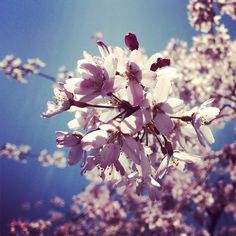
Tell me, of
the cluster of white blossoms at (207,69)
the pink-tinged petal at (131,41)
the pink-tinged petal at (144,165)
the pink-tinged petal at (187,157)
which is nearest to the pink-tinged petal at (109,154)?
the pink-tinged petal at (144,165)

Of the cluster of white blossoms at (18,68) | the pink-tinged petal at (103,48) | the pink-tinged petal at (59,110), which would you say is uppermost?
the cluster of white blossoms at (18,68)

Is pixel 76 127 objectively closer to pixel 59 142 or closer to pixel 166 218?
pixel 59 142

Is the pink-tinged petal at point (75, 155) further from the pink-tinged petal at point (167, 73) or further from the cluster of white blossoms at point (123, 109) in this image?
the pink-tinged petal at point (167, 73)

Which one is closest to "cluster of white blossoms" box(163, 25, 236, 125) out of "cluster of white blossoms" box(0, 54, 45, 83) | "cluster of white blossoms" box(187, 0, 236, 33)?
"cluster of white blossoms" box(187, 0, 236, 33)

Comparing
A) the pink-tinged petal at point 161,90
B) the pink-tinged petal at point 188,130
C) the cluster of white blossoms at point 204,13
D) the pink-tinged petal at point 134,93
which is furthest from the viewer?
the cluster of white blossoms at point 204,13

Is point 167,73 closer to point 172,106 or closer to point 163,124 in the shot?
point 172,106

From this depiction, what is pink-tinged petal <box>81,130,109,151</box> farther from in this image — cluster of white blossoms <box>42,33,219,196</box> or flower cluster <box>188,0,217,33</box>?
flower cluster <box>188,0,217,33</box>

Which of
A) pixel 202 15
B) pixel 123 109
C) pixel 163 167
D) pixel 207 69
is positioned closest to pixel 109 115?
pixel 123 109

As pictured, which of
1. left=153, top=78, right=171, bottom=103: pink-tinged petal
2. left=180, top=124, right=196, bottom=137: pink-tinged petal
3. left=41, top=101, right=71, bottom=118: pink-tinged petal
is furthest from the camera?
left=180, top=124, right=196, bottom=137: pink-tinged petal
